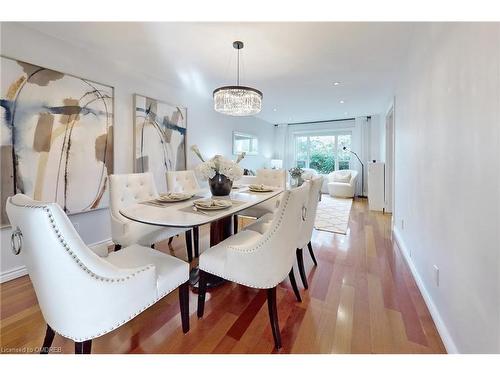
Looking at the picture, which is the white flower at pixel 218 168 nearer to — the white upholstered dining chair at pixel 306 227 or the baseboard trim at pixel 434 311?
the white upholstered dining chair at pixel 306 227

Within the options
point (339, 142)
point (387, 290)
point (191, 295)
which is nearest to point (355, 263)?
point (387, 290)

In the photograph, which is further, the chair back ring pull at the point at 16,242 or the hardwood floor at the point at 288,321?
the hardwood floor at the point at 288,321

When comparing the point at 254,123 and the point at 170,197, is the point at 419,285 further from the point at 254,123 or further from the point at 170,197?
the point at 254,123

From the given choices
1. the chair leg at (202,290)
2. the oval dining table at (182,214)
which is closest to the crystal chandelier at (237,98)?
the oval dining table at (182,214)

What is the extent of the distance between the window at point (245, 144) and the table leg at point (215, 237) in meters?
3.40

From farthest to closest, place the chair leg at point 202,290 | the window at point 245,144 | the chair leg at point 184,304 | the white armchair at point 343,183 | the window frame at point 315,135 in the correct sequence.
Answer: the window frame at point 315,135, the white armchair at point 343,183, the window at point 245,144, the chair leg at point 202,290, the chair leg at point 184,304

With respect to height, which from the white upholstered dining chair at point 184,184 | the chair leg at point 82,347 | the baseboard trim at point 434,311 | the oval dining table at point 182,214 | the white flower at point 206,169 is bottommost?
the baseboard trim at point 434,311

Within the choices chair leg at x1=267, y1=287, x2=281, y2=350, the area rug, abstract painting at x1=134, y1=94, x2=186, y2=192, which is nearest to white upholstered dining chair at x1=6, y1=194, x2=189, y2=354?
chair leg at x1=267, y1=287, x2=281, y2=350

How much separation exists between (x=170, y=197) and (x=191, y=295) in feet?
2.74

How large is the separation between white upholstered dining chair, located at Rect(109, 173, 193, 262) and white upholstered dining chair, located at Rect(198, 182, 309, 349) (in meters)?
0.83

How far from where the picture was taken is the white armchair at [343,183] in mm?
6465

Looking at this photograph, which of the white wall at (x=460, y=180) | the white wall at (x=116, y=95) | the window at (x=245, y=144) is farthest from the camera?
the window at (x=245, y=144)

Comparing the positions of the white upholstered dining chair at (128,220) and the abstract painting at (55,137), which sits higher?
the abstract painting at (55,137)

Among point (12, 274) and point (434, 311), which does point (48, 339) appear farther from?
point (434, 311)
